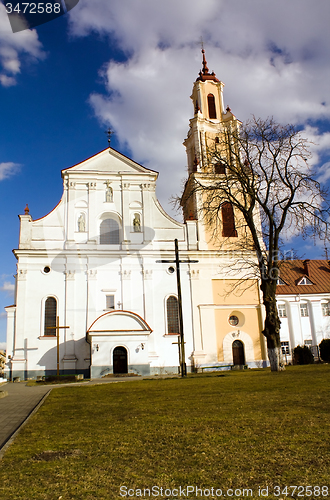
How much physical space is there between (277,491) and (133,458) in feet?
5.95

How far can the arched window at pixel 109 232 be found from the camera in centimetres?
3344

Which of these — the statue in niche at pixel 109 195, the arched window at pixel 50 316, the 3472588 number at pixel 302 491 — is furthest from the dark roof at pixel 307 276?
the 3472588 number at pixel 302 491

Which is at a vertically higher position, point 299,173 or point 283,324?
point 299,173

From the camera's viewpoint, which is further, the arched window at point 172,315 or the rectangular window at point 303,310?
the rectangular window at point 303,310

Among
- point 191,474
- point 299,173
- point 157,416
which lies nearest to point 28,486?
point 191,474

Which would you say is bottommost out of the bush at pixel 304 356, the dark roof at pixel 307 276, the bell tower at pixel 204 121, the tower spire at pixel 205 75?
the bush at pixel 304 356

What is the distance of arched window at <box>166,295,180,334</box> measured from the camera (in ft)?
105

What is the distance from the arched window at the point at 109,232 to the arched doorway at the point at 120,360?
861 centimetres

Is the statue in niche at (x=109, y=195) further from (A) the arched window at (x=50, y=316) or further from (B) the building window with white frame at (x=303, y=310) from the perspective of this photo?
(B) the building window with white frame at (x=303, y=310)

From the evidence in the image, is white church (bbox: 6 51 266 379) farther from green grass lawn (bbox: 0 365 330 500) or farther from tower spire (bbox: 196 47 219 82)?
green grass lawn (bbox: 0 365 330 500)

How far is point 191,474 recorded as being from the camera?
4.19m

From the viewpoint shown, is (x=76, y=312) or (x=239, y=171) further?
(x=76, y=312)

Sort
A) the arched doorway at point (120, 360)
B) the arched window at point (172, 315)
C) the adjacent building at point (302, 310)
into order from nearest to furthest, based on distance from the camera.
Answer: the arched doorway at point (120, 360)
the arched window at point (172, 315)
the adjacent building at point (302, 310)

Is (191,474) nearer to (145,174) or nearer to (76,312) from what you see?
(76,312)
